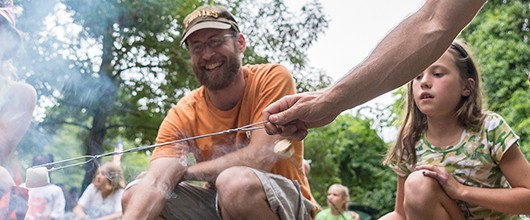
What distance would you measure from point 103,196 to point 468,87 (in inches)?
68.0

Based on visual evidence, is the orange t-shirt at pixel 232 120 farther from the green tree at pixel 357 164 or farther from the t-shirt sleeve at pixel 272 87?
the green tree at pixel 357 164

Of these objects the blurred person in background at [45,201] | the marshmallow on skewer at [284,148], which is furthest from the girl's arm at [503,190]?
the blurred person in background at [45,201]

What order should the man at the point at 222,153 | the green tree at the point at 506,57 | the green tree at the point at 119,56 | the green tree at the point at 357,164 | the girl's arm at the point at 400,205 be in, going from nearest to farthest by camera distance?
the man at the point at 222,153 → the girl's arm at the point at 400,205 → the green tree at the point at 119,56 → the green tree at the point at 506,57 → the green tree at the point at 357,164

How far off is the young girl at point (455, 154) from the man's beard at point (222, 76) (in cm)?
60

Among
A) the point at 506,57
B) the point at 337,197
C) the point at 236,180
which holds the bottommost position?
the point at 337,197

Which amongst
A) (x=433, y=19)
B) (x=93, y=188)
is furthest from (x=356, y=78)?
(x=93, y=188)

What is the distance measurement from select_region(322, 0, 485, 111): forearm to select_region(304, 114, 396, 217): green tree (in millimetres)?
5637

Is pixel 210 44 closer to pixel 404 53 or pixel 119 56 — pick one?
pixel 404 53

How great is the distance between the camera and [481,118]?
2164 mm

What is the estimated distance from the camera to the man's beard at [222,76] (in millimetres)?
2396

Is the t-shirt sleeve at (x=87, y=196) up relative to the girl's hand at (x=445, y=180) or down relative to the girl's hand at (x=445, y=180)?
down

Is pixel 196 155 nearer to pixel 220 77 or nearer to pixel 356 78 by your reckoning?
pixel 220 77

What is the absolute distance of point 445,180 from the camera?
1989 mm

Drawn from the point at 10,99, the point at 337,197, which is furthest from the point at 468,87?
the point at 337,197
